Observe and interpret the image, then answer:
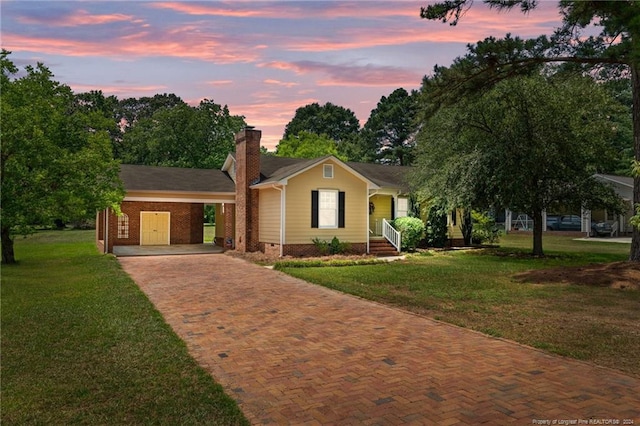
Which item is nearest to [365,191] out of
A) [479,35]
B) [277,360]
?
[479,35]

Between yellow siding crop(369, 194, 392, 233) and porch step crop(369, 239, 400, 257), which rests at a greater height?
yellow siding crop(369, 194, 392, 233)

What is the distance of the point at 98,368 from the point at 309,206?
14024 mm

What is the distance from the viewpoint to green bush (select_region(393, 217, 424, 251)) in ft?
69.4

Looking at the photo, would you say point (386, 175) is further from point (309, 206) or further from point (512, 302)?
point (512, 302)

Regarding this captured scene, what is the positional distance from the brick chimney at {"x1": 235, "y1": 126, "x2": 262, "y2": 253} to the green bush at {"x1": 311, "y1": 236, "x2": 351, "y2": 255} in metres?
3.03

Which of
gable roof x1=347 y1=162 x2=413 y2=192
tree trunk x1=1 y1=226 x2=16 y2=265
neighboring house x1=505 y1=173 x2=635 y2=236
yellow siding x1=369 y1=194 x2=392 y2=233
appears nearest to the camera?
tree trunk x1=1 y1=226 x2=16 y2=265

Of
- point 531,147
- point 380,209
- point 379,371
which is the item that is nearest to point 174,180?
point 380,209

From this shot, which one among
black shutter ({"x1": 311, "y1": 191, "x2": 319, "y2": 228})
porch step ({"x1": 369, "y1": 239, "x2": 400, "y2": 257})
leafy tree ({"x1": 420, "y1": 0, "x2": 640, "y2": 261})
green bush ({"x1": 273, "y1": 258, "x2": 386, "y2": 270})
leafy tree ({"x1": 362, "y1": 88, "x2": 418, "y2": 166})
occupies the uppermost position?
leafy tree ({"x1": 362, "y1": 88, "x2": 418, "y2": 166})

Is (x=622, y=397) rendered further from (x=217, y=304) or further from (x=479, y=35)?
(x=479, y=35)

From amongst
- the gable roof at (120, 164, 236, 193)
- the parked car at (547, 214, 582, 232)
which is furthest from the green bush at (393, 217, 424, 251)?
the parked car at (547, 214, 582, 232)

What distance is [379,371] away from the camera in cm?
509

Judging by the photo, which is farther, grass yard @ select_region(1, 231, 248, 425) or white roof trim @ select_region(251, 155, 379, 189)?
white roof trim @ select_region(251, 155, 379, 189)

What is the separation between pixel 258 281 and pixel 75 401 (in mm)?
7999

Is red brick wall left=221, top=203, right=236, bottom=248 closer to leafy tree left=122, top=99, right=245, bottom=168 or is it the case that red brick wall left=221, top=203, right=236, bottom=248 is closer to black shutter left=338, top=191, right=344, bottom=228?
black shutter left=338, top=191, right=344, bottom=228
